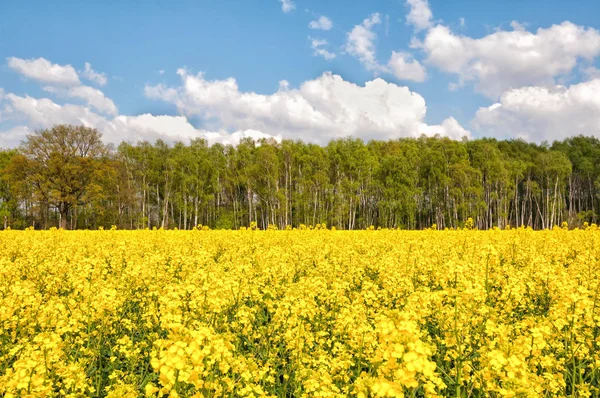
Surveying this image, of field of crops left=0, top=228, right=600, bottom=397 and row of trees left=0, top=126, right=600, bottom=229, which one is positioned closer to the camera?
field of crops left=0, top=228, right=600, bottom=397

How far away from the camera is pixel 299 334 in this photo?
14.7ft

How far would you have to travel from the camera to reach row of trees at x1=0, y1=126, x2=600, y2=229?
179 feet

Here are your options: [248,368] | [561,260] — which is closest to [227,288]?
[248,368]

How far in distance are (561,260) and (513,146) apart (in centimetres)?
6719

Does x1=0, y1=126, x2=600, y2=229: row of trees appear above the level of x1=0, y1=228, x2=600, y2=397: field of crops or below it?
above

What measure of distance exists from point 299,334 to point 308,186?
167 ft

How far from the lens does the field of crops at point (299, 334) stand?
285cm

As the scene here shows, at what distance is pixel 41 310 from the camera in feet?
18.5

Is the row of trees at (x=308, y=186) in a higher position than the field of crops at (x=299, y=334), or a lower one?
higher

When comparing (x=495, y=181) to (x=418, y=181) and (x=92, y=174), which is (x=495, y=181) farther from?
(x=92, y=174)

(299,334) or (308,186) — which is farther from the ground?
(308,186)

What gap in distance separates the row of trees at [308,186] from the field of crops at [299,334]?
4407cm

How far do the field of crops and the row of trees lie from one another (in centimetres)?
4407

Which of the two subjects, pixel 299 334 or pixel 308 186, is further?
pixel 308 186
